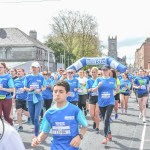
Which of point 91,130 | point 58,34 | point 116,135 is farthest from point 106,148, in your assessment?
point 58,34

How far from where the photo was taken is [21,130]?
11.3 m

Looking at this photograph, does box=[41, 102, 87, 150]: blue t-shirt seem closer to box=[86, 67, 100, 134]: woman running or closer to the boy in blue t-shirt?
the boy in blue t-shirt

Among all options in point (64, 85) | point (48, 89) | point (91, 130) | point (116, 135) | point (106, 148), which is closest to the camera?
point (64, 85)

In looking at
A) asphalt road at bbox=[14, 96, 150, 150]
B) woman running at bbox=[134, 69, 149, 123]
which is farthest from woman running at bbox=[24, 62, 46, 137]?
woman running at bbox=[134, 69, 149, 123]

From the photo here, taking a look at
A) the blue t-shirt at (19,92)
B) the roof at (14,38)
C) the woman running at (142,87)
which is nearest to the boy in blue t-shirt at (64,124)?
the blue t-shirt at (19,92)

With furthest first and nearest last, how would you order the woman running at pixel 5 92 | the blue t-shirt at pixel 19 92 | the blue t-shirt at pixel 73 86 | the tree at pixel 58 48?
the tree at pixel 58 48 → the blue t-shirt at pixel 19 92 → the blue t-shirt at pixel 73 86 → the woman running at pixel 5 92

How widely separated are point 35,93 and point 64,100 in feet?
15.9

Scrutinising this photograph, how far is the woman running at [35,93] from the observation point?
932cm

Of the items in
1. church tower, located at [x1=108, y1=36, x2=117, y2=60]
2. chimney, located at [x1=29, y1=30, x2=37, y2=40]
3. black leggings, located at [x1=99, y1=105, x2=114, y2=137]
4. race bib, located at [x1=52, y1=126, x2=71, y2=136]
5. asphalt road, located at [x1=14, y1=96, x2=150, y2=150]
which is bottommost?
asphalt road, located at [x1=14, y1=96, x2=150, y2=150]

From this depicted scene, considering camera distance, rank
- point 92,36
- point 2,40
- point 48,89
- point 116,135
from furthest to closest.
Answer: point 92,36, point 2,40, point 48,89, point 116,135

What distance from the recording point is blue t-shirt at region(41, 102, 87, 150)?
4.79m

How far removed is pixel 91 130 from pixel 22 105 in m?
2.28

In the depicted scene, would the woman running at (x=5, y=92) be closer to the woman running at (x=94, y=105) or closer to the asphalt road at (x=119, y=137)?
the asphalt road at (x=119, y=137)

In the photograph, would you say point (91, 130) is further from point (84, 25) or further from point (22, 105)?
point (84, 25)
